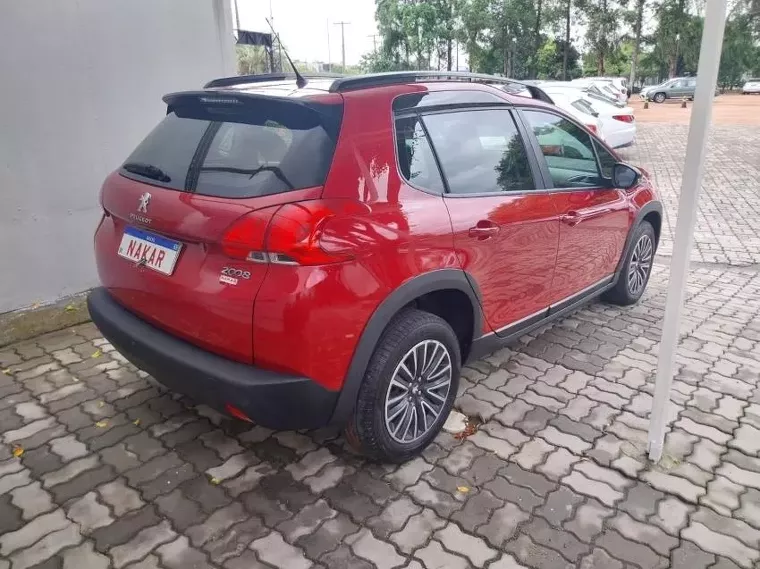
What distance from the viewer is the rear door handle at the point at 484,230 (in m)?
2.84

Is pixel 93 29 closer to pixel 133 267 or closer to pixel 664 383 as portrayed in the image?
pixel 133 267

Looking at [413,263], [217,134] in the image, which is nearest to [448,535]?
[413,263]

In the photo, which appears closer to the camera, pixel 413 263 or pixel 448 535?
pixel 448 535

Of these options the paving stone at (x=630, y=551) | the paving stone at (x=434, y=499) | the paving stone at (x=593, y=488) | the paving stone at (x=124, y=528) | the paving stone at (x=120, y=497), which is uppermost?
the paving stone at (x=120, y=497)

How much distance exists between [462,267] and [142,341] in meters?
1.49

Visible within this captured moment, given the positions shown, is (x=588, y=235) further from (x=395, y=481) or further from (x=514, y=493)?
(x=395, y=481)

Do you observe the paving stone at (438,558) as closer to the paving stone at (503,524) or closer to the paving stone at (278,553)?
the paving stone at (503,524)

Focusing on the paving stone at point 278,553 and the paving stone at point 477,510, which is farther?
the paving stone at point 477,510

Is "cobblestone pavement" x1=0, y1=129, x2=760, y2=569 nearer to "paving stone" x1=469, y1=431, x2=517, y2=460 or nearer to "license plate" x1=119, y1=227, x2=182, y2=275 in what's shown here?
"paving stone" x1=469, y1=431, x2=517, y2=460

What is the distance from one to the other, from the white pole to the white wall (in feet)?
12.2

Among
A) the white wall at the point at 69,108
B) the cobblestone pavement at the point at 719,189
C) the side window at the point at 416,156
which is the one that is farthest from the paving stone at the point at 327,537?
the cobblestone pavement at the point at 719,189

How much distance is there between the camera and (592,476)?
9.03 ft

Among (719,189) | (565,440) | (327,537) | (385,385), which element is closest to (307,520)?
(327,537)

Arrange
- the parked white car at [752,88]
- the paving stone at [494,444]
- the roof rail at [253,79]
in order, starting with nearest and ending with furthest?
the paving stone at [494,444] < the roof rail at [253,79] < the parked white car at [752,88]
